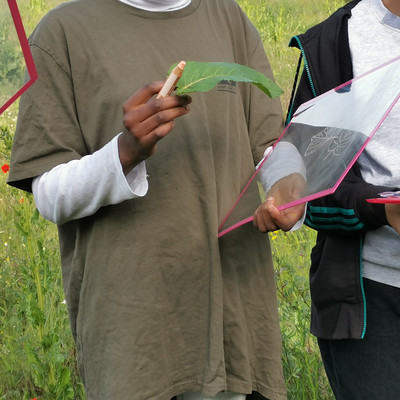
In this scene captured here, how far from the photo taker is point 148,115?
158 centimetres

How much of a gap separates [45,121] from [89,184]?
0.17 metres

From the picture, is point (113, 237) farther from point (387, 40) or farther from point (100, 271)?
point (387, 40)

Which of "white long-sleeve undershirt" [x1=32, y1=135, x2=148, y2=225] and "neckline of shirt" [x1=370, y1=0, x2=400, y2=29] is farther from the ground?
"neckline of shirt" [x1=370, y1=0, x2=400, y2=29]

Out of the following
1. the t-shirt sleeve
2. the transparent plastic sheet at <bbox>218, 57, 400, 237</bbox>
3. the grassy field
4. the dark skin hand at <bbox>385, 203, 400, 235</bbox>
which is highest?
the t-shirt sleeve

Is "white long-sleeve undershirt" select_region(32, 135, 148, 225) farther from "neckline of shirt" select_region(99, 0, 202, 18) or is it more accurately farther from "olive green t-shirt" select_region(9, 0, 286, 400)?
"neckline of shirt" select_region(99, 0, 202, 18)

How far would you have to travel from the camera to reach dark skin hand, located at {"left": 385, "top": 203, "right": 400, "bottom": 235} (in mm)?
1731

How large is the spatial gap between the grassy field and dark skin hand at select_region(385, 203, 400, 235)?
3.76 ft

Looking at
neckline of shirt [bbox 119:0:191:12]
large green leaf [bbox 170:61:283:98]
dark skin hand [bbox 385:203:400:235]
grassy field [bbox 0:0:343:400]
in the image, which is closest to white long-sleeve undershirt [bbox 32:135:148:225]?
large green leaf [bbox 170:61:283:98]

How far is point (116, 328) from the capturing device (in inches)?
71.0

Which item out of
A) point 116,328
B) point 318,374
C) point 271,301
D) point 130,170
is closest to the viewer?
point 130,170

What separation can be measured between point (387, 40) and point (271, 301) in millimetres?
652

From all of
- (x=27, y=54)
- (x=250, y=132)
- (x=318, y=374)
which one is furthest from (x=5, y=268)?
(x=27, y=54)

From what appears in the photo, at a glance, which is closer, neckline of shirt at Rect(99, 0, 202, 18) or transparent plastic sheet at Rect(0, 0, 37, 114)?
transparent plastic sheet at Rect(0, 0, 37, 114)

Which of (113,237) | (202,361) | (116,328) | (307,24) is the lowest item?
(307,24)
